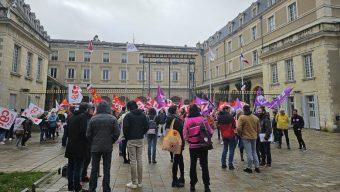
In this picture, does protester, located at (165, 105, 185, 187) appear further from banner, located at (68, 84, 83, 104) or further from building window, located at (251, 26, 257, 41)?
building window, located at (251, 26, 257, 41)

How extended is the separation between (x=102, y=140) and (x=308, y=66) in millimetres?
19849

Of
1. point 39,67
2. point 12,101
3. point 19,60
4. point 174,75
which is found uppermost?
point 174,75

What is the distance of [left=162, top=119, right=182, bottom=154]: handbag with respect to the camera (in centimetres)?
566

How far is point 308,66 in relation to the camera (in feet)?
64.2

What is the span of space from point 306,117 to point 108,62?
35597 mm

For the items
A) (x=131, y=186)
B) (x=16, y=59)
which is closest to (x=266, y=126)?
(x=131, y=186)

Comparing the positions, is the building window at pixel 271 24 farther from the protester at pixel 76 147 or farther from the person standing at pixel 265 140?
the protester at pixel 76 147

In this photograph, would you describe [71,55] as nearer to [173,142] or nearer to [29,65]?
[29,65]

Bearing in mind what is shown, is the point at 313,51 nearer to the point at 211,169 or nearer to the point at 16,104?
the point at 211,169

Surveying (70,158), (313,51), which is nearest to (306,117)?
(313,51)

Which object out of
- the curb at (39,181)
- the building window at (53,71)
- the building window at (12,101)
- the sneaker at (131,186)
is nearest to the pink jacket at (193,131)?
the sneaker at (131,186)

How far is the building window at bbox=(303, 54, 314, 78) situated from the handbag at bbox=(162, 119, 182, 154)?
17.7m

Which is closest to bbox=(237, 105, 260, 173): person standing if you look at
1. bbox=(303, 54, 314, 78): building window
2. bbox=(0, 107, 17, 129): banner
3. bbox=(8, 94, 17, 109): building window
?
bbox=(0, 107, 17, 129): banner

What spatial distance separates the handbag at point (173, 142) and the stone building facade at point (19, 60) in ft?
50.4
